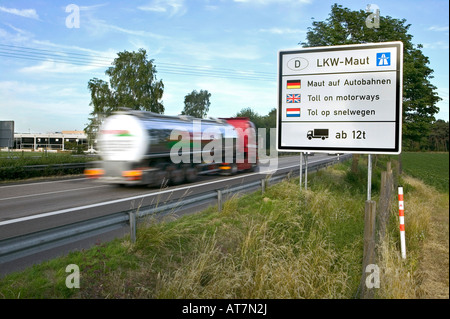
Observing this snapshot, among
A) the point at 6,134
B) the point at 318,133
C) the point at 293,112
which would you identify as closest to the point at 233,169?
the point at 6,134

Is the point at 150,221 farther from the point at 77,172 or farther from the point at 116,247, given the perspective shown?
the point at 77,172

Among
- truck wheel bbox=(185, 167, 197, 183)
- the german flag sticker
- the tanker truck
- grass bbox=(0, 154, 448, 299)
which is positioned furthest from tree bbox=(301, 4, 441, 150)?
grass bbox=(0, 154, 448, 299)

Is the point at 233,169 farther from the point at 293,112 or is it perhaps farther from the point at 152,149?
the point at 293,112

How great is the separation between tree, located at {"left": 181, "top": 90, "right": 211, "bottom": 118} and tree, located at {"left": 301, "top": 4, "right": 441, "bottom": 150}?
9884mm

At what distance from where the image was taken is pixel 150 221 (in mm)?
5992

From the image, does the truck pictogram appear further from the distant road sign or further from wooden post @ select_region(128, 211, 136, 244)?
the distant road sign

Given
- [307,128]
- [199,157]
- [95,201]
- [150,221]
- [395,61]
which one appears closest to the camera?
[150,221]

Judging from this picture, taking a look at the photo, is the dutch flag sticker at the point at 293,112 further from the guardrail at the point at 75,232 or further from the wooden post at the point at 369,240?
the wooden post at the point at 369,240

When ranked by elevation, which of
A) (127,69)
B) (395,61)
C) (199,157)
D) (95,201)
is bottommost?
(95,201)

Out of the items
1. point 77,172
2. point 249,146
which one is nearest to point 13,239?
point 77,172

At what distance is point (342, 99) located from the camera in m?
8.27

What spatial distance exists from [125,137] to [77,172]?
7682mm

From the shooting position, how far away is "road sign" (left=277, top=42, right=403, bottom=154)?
296 inches

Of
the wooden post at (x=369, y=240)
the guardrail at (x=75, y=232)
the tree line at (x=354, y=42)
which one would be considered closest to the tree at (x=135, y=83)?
the tree line at (x=354, y=42)
